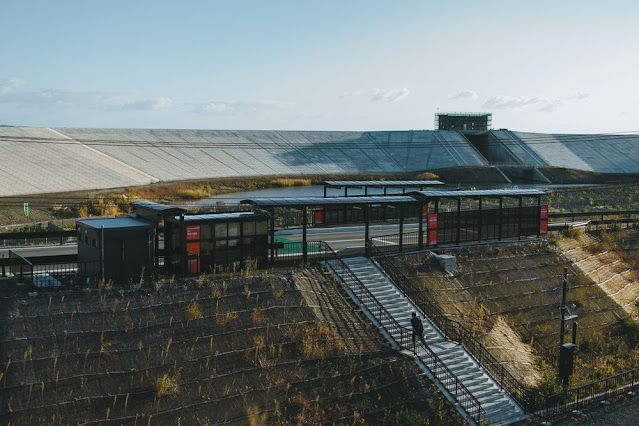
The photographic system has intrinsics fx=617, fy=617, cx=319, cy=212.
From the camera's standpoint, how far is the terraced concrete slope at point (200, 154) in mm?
60875

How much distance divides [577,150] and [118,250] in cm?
9291

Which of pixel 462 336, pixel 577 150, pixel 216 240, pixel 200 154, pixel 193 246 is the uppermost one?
pixel 577 150

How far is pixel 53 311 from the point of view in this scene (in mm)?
18094

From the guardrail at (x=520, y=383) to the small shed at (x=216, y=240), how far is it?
5763mm

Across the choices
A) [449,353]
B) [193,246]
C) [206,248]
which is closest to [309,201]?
[206,248]

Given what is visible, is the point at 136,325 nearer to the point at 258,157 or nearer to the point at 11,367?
the point at 11,367

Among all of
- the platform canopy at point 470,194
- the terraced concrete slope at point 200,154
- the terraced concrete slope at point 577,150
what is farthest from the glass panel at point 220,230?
the terraced concrete slope at point 577,150

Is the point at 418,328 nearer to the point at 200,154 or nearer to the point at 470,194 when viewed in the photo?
the point at 470,194

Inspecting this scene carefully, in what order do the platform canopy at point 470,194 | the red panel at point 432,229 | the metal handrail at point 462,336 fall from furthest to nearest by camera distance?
the red panel at point 432,229 < the platform canopy at point 470,194 < the metal handrail at point 462,336

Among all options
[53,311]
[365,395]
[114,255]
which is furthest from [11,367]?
[365,395]

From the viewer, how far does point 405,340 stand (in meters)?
21.1

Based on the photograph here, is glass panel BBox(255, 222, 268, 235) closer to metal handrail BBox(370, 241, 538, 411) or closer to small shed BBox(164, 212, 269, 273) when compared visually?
small shed BBox(164, 212, 269, 273)

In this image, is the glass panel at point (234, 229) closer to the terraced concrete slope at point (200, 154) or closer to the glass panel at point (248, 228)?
the glass panel at point (248, 228)

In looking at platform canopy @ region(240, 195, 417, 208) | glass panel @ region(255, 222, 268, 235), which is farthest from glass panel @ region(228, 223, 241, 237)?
platform canopy @ region(240, 195, 417, 208)
